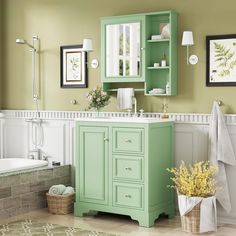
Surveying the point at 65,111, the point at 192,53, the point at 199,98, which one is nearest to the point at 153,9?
the point at 192,53

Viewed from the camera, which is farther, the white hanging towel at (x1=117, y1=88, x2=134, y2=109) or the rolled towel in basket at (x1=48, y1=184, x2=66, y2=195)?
the rolled towel in basket at (x1=48, y1=184, x2=66, y2=195)

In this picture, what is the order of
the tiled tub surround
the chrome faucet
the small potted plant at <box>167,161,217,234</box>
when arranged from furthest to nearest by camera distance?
1. the chrome faucet
2. the tiled tub surround
3. the small potted plant at <box>167,161,217,234</box>

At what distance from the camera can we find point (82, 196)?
535 cm

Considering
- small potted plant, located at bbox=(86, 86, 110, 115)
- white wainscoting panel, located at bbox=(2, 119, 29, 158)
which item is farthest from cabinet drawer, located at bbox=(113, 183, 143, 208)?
white wainscoting panel, located at bbox=(2, 119, 29, 158)

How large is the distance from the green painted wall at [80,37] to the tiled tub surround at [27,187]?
793 mm

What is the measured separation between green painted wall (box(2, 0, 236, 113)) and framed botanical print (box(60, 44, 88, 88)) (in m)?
0.07

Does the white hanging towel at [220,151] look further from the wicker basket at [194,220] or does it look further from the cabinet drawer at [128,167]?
the cabinet drawer at [128,167]

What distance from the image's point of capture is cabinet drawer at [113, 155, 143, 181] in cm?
494

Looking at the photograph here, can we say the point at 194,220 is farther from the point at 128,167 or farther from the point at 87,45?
the point at 87,45

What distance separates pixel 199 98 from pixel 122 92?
0.82 m

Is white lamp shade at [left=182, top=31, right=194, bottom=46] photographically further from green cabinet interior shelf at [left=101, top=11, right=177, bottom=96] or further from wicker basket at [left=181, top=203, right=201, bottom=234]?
wicker basket at [left=181, top=203, right=201, bottom=234]

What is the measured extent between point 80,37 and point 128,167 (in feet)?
5.70

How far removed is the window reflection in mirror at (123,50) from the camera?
17.8 ft

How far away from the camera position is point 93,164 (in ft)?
17.3
